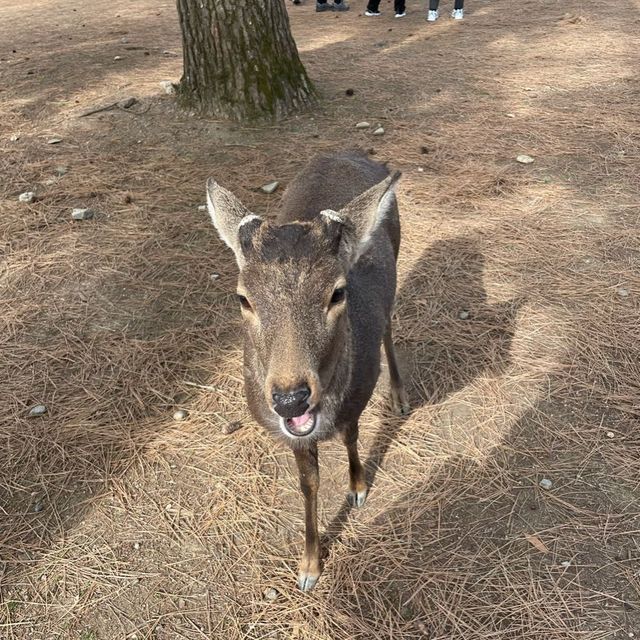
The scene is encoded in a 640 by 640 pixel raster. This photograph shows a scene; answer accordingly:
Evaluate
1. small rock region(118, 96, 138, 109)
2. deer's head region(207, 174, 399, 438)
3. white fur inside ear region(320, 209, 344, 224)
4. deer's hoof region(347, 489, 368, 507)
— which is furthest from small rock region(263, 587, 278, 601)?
small rock region(118, 96, 138, 109)

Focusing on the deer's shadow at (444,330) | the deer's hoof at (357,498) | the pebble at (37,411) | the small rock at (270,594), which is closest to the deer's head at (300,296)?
the deer's hoof at (357,498)

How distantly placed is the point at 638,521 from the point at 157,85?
28.8ft

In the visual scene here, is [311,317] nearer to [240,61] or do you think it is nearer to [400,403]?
[400,403]

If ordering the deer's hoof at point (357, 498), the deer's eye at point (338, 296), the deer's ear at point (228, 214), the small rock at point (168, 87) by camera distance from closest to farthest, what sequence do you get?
the deer's eye at point (338, 296) < the deer's ear at point (228, 214) < the deer's hoof at point (357, 498) < the small rock at point (168, 87)

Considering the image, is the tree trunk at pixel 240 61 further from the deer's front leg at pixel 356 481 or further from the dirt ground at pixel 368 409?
the deer's front leg at pixel 356 481

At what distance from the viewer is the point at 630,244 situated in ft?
17.0

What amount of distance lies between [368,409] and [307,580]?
56.2 inches

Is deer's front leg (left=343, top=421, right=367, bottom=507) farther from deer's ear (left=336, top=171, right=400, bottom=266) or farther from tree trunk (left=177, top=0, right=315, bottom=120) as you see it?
tree trunk (left=177, top=0, right=315, bottom=120)

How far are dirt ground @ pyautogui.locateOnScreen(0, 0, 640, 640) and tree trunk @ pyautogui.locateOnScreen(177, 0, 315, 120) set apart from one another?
0.34m

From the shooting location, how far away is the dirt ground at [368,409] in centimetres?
297

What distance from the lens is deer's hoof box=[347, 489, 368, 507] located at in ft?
11.3

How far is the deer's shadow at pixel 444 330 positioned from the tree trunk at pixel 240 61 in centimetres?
373

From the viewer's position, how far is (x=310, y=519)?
9.91 ft

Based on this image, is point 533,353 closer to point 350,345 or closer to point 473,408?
point 473,408
